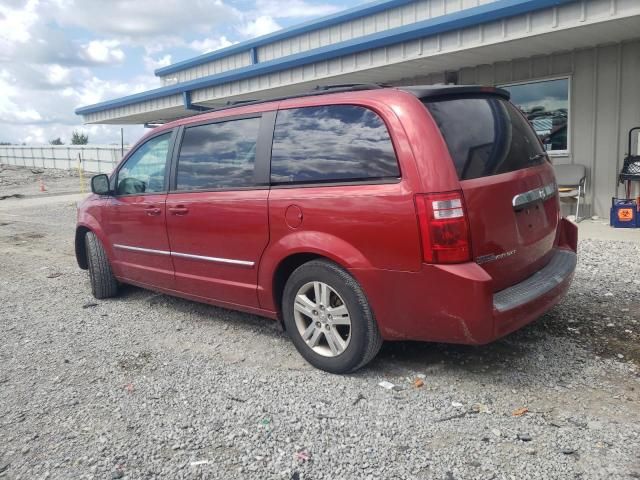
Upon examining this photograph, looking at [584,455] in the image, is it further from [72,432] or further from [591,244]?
[591,244]

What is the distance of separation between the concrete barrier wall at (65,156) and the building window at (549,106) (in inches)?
905

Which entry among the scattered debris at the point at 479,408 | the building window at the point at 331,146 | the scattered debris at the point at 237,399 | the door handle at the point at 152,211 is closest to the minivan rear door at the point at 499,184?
the building window at the point at 331,146

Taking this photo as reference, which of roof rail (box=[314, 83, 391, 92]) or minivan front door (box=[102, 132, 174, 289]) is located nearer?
roof rail (box=[314, 83, 391, 92])

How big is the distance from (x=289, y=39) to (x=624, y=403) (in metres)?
17.0

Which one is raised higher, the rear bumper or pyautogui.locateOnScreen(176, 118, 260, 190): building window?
pyautogui.locateOnScreen(176, 118, 260, 190): building window

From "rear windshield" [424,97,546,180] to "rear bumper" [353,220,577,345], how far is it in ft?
2.01

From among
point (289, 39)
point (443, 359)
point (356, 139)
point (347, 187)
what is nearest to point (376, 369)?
point (443, 359)

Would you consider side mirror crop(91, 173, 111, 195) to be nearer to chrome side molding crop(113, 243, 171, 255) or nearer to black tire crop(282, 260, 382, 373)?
chrome side molding crop(113, 243, 171, 255)

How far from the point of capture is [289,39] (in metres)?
17.9

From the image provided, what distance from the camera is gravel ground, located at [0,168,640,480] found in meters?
2.57

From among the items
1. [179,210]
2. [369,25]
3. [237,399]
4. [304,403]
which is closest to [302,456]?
[304,403]

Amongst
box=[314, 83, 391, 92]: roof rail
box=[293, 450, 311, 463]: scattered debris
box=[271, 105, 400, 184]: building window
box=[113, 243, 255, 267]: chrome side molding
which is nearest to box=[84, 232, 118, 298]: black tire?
box=[113, 243, 255, 267]: chrome side molding

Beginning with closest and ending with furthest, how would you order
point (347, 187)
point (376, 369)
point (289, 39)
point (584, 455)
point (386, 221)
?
point (584, 455)
point (386, 221)
point (347, 187)
point (376, 369)
point (289, 39)

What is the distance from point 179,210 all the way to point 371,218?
1.93 m
